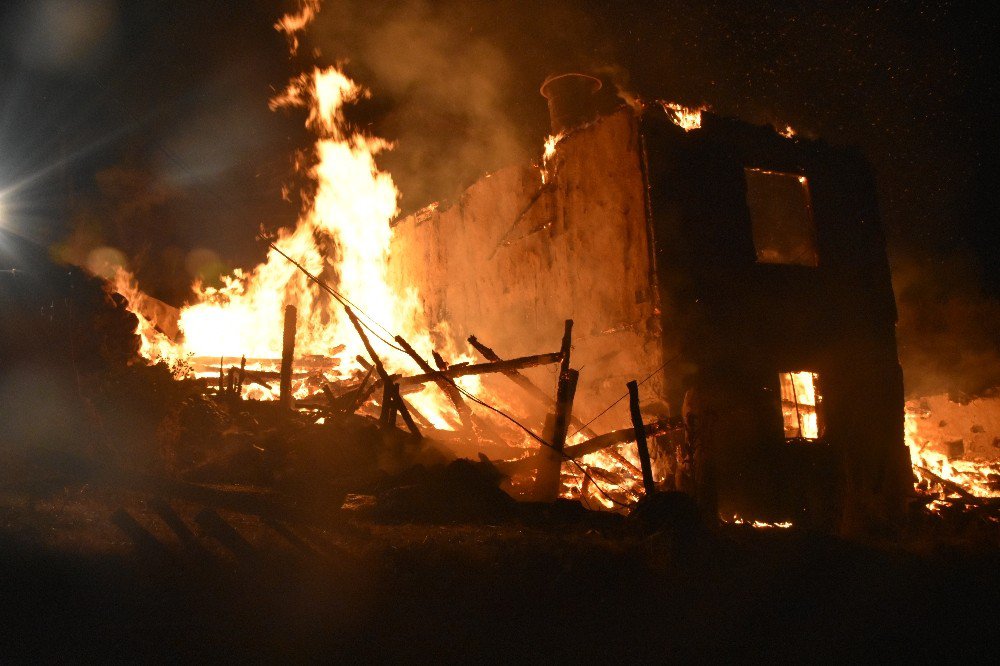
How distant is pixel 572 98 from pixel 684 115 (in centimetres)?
271

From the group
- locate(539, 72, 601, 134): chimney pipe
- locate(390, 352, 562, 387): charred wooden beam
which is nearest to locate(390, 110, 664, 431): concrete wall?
locate(539, 72, 601, 134): chimney pipe

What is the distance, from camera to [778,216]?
1327cm

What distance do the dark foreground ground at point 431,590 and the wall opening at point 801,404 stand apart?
3.91 metres

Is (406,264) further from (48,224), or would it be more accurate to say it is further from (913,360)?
(913,360)

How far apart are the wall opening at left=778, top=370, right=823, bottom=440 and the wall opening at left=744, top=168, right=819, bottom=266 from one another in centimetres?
249

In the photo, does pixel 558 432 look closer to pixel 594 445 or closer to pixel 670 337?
pixel 594 445

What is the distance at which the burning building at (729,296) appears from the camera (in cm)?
1023

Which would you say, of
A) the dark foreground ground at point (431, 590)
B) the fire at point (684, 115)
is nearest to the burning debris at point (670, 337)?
the fire at point (684, 115)

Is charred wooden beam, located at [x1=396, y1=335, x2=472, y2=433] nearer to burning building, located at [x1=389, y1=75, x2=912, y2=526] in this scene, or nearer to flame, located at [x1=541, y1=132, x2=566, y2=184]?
burning building, located at [x1=389, y1=75, x2=912, y2=526]

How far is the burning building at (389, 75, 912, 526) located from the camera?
10234mm

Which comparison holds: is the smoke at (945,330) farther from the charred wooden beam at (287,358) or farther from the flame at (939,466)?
the charred wooden beam at (287,358)

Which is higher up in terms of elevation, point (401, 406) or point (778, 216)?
point (778, 216)

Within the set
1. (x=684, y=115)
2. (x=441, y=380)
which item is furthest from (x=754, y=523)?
(x=684, y=115)

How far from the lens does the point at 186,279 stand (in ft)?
Answer: 66.4
